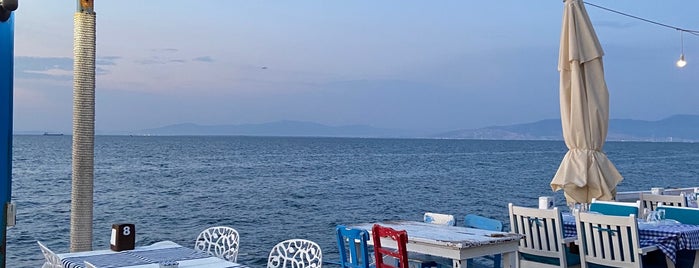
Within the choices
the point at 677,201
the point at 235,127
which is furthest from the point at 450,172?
the point at 235,127

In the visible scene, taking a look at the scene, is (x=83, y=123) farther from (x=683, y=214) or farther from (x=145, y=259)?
(x=683, y=214)

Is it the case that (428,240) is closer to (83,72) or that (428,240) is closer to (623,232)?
(623,232)

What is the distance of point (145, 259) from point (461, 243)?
6.32 feet

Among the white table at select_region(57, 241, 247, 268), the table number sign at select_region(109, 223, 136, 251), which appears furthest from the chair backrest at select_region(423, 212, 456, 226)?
the table number sign at select_region(109, 223, 136, 251)

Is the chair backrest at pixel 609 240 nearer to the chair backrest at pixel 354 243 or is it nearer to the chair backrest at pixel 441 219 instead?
the chair backrest at pixel 441 219

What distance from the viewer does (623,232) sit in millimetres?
4516

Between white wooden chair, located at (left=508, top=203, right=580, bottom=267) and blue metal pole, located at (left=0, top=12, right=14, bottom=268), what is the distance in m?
3.57

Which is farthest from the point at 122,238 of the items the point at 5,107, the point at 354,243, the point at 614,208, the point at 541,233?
the point at 614,208

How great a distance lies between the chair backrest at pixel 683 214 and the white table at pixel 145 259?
3687mm

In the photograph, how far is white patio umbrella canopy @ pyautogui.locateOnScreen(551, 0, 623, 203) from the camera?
232 inches

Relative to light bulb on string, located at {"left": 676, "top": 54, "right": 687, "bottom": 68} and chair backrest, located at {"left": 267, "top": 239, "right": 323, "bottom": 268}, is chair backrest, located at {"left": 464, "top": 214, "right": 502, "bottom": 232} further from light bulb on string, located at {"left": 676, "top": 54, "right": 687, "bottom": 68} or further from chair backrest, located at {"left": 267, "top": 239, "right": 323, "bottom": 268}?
light bulb on string, located at {"left": 676, "top": 54, "right": 687, "bottom": 68}

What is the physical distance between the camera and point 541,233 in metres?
5.08

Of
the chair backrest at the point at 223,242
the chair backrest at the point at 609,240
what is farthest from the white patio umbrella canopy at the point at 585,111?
the chair backrest at the point at 223,242

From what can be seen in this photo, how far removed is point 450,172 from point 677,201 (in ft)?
132
